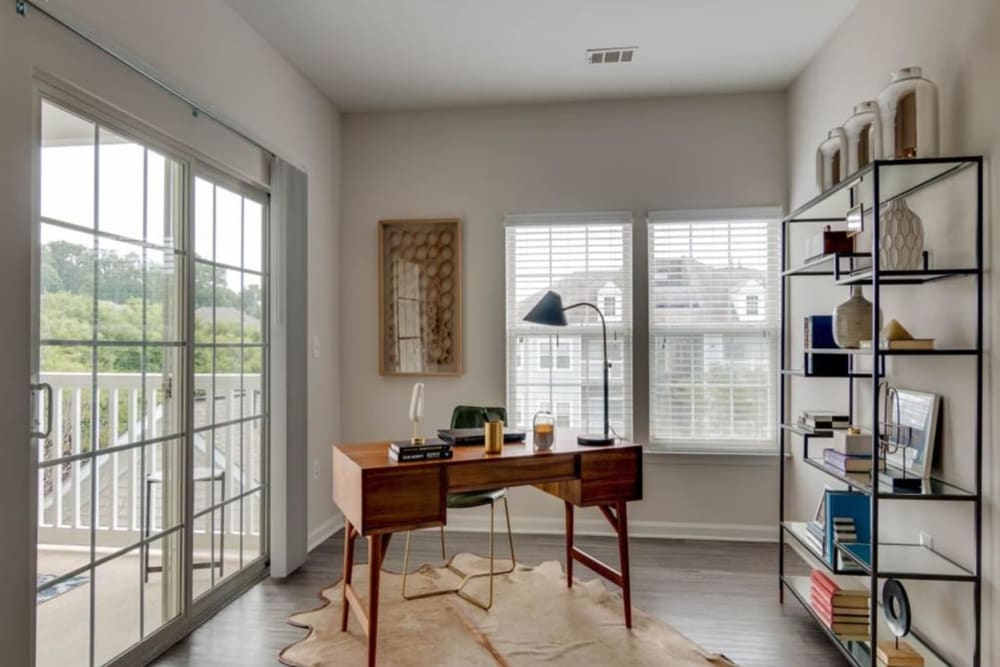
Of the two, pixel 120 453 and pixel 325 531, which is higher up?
pixel 120 453

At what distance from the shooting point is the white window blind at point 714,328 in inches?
158

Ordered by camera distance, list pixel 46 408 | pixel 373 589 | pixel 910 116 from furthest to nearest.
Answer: pixel 373 589 < pixel 910 116 < pixel 46 408

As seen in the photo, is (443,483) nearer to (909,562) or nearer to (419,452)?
(419,452)

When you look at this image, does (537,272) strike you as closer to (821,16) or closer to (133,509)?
(821,16)

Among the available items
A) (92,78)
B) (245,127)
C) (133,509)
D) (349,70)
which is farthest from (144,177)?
(349,70)

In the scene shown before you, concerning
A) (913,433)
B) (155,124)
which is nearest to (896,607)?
(913,433)

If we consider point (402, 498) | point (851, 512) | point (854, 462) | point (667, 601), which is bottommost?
point (667, 601)

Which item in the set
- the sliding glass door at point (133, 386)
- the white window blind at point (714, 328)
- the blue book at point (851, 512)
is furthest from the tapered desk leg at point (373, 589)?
the white window blind at point (714, 328)

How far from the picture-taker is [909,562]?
2.23m

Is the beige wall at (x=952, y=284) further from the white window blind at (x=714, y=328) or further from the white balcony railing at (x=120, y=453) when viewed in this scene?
the white balcony railing at (x=120, y=453)

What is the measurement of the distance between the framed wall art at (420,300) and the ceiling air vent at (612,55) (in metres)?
1.38

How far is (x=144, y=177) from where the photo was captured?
2516mm

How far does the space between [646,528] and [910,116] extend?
2.84 metres

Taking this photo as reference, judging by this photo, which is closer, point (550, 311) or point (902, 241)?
point (902, 241)
